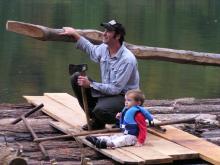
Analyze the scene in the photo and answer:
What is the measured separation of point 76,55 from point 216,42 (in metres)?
7.60

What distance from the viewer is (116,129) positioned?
21.2ft

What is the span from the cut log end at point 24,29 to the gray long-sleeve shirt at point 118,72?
2.60 feet

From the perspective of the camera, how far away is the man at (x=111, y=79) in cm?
645

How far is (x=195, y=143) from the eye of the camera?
20.8ft

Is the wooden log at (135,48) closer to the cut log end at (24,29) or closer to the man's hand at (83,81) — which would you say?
the cut log end at (24,29)

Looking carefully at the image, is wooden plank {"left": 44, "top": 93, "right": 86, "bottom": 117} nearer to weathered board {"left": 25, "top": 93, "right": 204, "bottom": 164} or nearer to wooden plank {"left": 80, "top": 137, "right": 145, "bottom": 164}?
weathered board {"left": 25, "top": 93, "right": 204, "bottom": 164}

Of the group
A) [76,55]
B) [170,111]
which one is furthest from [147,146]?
[76,55]

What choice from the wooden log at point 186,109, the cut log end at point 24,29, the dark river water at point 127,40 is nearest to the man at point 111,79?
the cut log end at point 24,29

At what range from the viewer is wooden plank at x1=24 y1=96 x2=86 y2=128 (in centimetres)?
714

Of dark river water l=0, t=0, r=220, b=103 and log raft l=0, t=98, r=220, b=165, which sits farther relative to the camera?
dark river water l=0, t=0, r=220, b=103

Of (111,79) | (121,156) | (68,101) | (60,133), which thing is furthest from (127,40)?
(121,156)

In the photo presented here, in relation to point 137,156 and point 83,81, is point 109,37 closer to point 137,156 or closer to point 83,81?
point 83,81

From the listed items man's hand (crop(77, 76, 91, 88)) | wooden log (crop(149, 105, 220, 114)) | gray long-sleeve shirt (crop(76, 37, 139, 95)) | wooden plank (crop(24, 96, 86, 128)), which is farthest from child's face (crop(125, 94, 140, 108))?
wooden log (crop(149, 105, 220, 114))

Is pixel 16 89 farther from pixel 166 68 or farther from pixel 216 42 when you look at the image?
pixel 216 42
